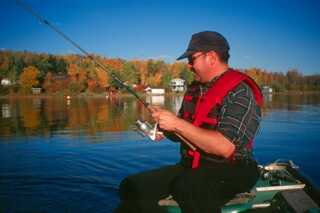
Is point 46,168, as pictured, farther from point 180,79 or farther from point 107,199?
point 180,79

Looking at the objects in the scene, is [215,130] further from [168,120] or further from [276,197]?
[276,197]

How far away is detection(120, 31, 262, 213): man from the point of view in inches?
121

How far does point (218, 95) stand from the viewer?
3322mm

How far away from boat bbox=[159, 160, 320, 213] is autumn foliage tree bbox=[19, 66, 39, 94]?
309 feet

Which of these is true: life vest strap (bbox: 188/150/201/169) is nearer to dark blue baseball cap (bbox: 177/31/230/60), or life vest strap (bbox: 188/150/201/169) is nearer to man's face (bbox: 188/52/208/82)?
man's face (bbox: 188/52/208/82)

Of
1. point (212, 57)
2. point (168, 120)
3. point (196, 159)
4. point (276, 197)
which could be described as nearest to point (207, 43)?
point (212, 57)

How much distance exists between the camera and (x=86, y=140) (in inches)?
542

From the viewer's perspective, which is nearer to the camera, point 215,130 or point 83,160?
point 215,130

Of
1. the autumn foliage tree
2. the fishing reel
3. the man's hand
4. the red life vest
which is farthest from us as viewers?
the autumn foliage tree

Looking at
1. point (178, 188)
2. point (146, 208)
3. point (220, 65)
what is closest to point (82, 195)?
point (146, 208)

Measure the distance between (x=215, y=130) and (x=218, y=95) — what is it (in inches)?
14.9

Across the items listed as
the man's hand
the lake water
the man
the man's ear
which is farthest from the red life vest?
the lake water

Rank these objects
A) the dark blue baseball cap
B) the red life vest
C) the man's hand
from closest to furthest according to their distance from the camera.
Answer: the man's hand, the red life vest, the dark blue baseball cap

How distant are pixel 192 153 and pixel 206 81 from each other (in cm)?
80
